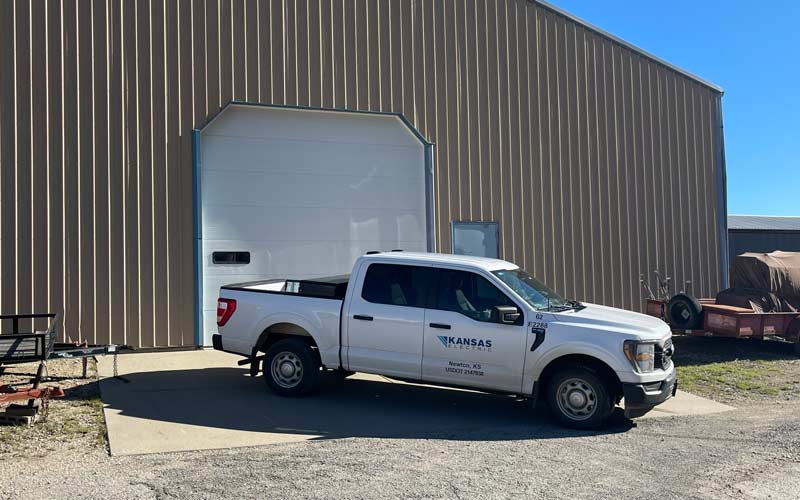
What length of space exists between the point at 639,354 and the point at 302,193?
789 centimetres

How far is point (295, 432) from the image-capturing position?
7223mm

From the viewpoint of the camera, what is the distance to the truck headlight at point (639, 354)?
24.2ft

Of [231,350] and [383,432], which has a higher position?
[231,350]

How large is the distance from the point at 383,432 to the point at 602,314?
2871 millimetres

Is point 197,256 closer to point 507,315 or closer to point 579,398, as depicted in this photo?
point 507,315

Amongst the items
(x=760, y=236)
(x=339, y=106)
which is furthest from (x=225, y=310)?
(x=760, y=236)

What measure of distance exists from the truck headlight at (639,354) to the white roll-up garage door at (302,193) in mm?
7378

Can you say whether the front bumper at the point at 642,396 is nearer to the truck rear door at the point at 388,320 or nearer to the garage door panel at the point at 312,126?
the truck rear door at the point at 388,320

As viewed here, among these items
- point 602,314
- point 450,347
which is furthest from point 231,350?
point 602,314

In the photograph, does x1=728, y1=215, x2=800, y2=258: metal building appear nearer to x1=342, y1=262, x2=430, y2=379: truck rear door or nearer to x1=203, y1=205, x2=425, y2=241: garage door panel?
x1=203, y1=205, x2=425, y2=241: garage door panel

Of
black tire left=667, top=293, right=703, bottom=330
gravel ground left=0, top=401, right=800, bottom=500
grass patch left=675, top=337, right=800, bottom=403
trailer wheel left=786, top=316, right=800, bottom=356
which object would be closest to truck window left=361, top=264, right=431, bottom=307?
gravel ground left=0, top=401, right=800, bottom=500

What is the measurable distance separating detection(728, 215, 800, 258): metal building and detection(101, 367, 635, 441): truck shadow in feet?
79.8

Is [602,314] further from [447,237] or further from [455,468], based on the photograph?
[447,237]

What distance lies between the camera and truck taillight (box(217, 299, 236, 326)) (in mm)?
9031
